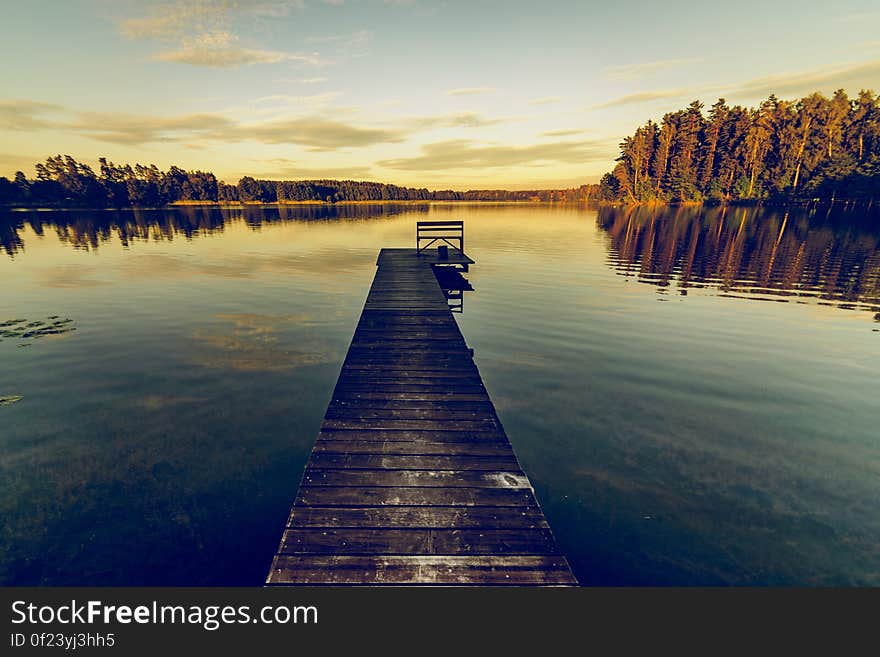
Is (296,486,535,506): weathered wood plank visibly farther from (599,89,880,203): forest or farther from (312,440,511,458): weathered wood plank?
(599,89,880,203): forest

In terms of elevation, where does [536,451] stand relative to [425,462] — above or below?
below

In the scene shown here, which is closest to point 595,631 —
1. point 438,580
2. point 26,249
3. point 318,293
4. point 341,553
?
point 438,580

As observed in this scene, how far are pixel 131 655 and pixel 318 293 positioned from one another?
1953 cm

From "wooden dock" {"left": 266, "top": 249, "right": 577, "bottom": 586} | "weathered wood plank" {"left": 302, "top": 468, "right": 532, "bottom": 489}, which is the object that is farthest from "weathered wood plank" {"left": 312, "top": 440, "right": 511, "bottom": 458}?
"weathered wood plank" {"left": 302, "top": 468, "right": 532, "bottom": 489}

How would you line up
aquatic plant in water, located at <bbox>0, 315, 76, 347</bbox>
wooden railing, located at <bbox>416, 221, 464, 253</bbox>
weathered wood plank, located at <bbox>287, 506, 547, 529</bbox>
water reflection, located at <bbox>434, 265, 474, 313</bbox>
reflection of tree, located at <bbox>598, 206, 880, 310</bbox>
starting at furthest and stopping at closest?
wooden railing, located at <bbox>416, 221, 464, 253</bbox> < reflection of tree, located at <bbox>598, 206, 880, 310</bbox> < water reflection, located at <bbox>434, 265, 474, 313</bbox> < aquatic plant in water, located at <bbox>0, 315, 76, 347</bbox> < weathered wood plank, located at <bbox>287, 506, 547, 529</bbox>

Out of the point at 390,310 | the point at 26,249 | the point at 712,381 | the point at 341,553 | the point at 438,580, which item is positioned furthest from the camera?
the point at 26,249

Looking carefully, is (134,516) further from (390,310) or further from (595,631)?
(390,310)

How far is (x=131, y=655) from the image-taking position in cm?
341

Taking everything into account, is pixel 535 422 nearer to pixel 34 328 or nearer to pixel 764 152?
pixel 34 328

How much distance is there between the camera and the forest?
76.8m

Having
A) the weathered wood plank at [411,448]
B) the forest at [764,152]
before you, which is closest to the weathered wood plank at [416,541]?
the weathered wood plank at [411,448]

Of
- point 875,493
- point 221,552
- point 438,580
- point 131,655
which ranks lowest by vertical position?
point 221,552

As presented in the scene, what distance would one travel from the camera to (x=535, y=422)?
9.01 m

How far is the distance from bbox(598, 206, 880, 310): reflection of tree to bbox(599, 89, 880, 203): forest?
46.6 m
